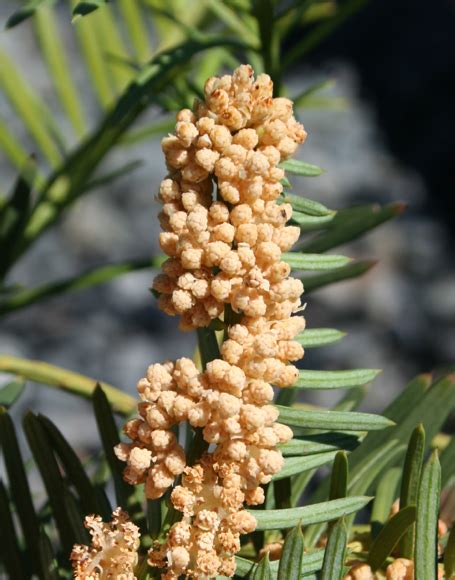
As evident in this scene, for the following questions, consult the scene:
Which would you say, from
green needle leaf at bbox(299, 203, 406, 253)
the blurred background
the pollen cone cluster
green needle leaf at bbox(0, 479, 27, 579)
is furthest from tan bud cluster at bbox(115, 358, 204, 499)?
the blurred background

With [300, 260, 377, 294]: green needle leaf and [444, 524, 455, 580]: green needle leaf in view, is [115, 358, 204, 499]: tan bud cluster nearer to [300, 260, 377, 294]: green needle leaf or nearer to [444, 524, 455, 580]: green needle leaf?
[444, 524, 455, 580]: green needle leaf

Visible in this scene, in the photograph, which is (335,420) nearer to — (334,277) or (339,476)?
(339,476)

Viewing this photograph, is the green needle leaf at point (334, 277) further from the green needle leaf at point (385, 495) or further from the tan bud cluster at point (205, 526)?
the tan bud cluster at point (205, 526)

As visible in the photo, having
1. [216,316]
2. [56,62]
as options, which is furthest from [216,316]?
[56,62]

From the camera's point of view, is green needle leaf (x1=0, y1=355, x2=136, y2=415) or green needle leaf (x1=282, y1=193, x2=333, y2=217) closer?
green needle leaf (x1=282, y1=193, x2=333, y2=217)

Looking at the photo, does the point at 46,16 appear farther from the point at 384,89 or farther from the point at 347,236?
the point at 384,89

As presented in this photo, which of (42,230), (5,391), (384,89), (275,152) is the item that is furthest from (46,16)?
(384,89)

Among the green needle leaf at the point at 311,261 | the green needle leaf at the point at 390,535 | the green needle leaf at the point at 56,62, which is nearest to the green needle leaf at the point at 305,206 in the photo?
the green needle leaf at the point at 311,261

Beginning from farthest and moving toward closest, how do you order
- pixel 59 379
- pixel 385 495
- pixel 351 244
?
pixel 351 244 → pixel 59 379 → pixel 385 495
